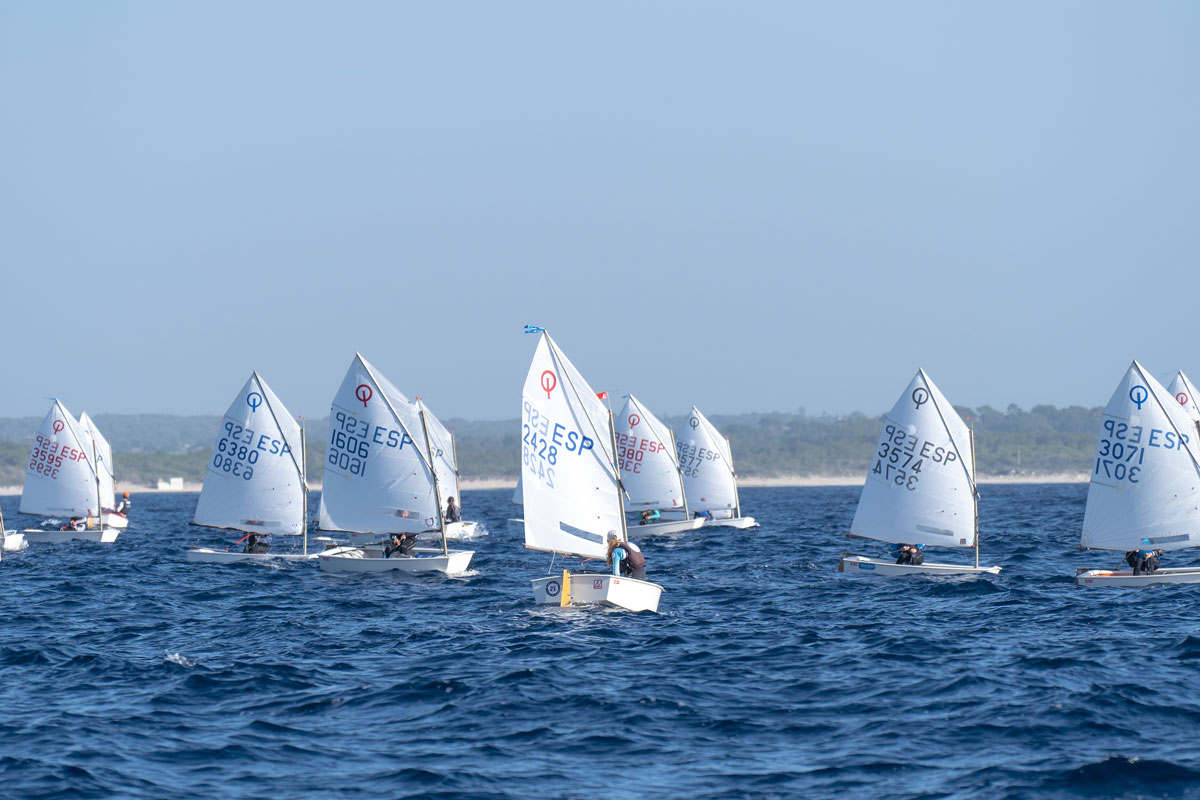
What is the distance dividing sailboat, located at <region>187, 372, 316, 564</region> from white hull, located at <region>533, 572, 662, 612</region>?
64.2 feet

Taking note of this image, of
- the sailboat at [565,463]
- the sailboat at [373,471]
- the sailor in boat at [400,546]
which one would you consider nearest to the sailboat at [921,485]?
the sailboat at [565,463]

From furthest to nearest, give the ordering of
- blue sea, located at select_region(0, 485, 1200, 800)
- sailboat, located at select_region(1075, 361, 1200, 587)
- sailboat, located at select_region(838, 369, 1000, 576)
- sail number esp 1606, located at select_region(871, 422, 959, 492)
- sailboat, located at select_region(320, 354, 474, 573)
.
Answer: sailboat, located at select_region(320, 354, 474, 573) → sail number esp 1606, located at select_region(871, 422, 959, 492) → sailboat, located at select_region(838, 369, 1000, 576) → sailboat, located at select_region(1075, 361, 1200, 587) → blue sea, located at select_region(0, 485, 1200, 800)

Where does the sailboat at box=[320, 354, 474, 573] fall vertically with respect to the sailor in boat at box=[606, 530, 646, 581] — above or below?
above

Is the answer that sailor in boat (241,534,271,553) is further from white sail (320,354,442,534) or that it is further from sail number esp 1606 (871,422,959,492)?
sail number esp 1606 (871,422,959,492)

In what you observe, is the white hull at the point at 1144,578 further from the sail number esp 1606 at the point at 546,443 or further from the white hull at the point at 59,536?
the white hull at the point at 59,536

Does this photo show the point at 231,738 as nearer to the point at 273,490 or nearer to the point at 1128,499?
the point at 1128,499

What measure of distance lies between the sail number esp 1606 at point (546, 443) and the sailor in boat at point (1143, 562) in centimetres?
1632

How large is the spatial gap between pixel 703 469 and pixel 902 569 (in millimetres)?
30047

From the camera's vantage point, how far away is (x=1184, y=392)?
59.7 metres

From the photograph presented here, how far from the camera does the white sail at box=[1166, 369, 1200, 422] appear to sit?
194ft

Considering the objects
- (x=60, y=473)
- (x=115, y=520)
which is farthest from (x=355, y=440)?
(x=115, y=520)

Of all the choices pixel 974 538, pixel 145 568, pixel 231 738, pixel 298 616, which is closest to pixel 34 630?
pixel 298 616

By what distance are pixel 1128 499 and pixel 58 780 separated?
3031cm

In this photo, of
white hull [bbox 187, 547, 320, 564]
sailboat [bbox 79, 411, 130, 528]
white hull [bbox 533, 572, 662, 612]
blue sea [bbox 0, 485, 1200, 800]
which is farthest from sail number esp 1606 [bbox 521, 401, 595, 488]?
sailboat [bbox 79, 411, 130, 528]
